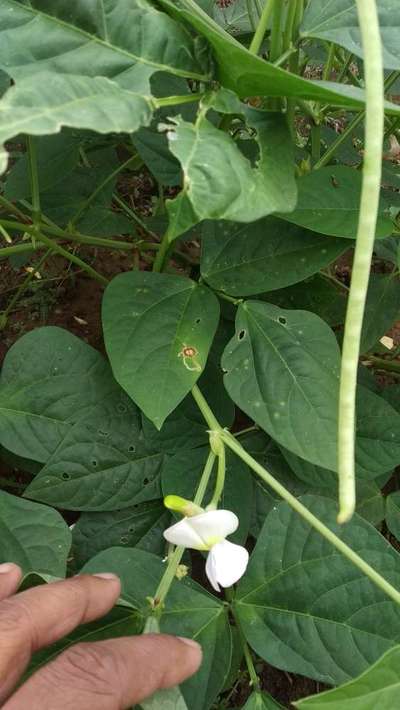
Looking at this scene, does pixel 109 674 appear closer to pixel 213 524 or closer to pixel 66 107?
pixel 213 524

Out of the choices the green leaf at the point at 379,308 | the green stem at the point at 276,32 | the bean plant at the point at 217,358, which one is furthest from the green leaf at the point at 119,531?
Answer: the green stem at the point at 276,32

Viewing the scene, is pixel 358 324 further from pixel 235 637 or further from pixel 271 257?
pixel 235 637

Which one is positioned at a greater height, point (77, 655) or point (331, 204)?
point (331, 204)

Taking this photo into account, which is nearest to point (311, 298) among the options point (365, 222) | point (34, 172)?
point (34, 172)

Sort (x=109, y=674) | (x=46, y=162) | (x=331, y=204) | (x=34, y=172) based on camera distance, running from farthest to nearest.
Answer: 1. (x=46, y=162)
2. (x=34, y=172)
3. (x=331, y=204)
4. (x=109, y=674)

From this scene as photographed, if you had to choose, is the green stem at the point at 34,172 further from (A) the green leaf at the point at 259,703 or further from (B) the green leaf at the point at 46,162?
(A) the green leaf at the point at 259,703

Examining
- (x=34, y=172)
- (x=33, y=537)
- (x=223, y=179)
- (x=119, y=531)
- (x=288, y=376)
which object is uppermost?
(x=223, y=179)

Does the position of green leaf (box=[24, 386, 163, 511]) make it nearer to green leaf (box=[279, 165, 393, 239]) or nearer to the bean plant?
the bean plant

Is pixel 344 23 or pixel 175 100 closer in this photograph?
pixel 175 100
